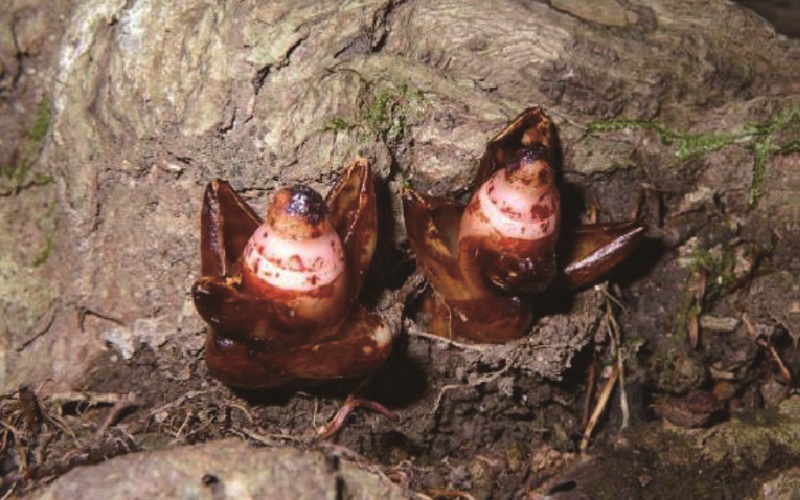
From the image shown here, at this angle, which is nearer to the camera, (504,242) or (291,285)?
(291,285)

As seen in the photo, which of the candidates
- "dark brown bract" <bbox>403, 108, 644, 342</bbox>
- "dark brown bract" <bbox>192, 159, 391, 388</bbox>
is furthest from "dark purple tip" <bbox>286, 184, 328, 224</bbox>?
"dark brown bract" <bbox>403, 108, 644, 342</bbox>

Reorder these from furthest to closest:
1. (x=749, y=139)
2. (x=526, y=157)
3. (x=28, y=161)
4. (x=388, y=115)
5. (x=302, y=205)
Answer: (x=28, y=161) < (x=749, y=139) < (x=388, y=115) < (x=526, y=157) < (x=302, y=205)

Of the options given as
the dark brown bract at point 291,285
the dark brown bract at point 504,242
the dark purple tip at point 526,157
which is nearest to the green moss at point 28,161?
the dark brown bract at point 291,285

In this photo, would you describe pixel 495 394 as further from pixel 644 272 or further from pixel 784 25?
pixel 784 25

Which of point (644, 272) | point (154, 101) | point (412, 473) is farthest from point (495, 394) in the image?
point (154, 101)

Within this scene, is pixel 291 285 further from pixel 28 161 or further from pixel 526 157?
pixel 28 161

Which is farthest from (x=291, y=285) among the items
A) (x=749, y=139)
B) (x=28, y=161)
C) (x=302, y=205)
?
(x=749, y=139)

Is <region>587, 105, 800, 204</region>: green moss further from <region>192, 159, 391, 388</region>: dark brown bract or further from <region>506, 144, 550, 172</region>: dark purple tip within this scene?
<region>192, 159, 391, 388</region>: dark brown bract
